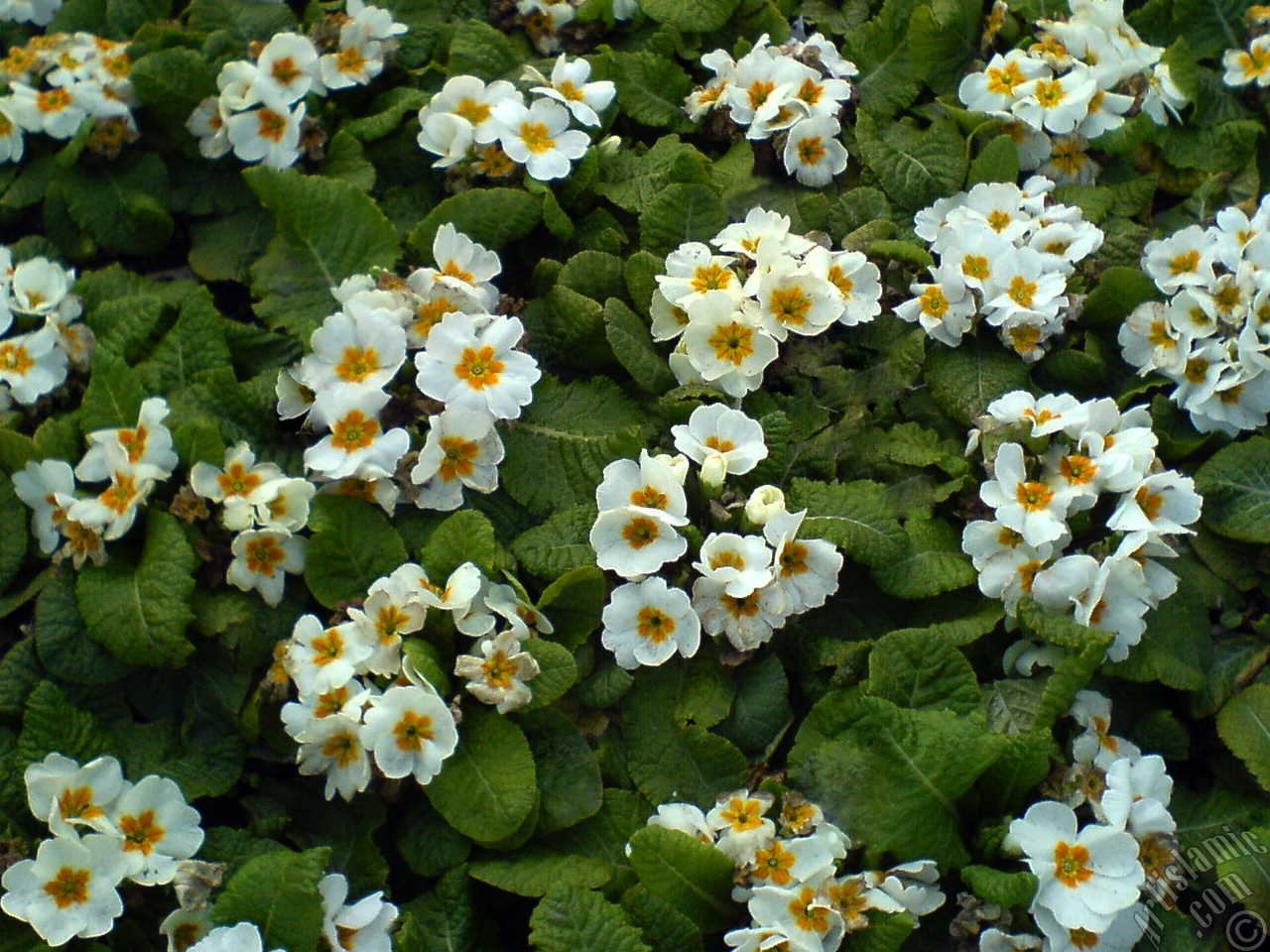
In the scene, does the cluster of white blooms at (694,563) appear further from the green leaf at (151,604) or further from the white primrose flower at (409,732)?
the green leaf at (151,604)

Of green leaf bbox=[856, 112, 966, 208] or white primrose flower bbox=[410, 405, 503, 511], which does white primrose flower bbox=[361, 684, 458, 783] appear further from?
green leaf bbox=[856, 112, 966, 208]

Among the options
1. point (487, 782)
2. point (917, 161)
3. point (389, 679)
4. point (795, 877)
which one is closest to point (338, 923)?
point (487, 782)

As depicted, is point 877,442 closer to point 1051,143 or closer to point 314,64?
point 1051,143

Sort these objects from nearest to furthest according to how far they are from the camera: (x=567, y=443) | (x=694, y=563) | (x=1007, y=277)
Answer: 1. (x=694, y=563)
2. (x=567, y=443)
3. (x=1007, y=277)

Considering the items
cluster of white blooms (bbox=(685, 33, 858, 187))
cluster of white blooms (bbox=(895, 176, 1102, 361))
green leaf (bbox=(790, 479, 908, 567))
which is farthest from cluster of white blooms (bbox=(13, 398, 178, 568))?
cluster of white blooms (bbox=(895, 176, 1102, 361))

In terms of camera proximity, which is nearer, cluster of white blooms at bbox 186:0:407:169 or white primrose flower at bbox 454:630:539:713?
white primrose flower at bbox 454:630:539:713

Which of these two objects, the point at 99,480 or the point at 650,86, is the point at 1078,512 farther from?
the point at 99,480

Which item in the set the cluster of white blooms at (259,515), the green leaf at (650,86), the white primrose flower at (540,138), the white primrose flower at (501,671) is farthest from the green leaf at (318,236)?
the white primrose flower at (501,671)
